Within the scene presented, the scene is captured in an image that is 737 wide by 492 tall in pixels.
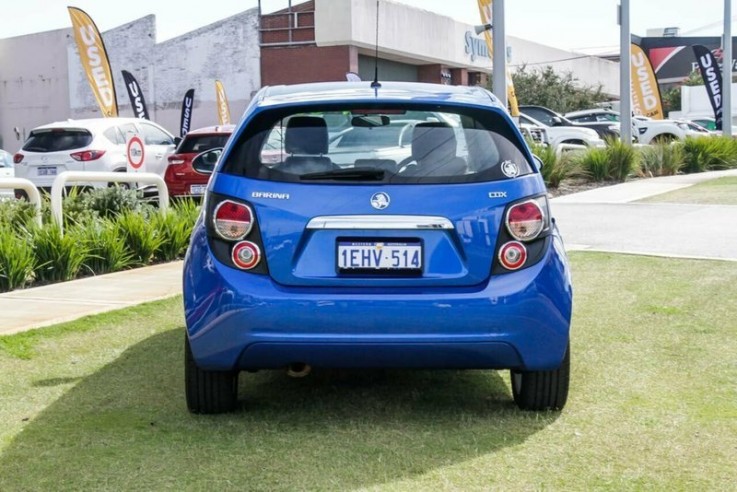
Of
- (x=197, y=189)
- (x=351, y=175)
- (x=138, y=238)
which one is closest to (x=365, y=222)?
(x=351, y=175)

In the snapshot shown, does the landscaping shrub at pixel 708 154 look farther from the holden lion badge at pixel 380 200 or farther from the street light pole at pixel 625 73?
the holden lion badge at pixel 380 200

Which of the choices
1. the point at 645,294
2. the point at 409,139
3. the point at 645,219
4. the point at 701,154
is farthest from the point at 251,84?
the point at 409,139

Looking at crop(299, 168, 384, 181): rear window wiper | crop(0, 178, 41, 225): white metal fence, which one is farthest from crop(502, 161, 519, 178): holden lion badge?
crop(0, 178, 41, 225): white metal fence

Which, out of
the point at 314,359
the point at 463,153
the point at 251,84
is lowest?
the point at 314,359

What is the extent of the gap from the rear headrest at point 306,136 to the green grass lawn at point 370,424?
124 centimetres

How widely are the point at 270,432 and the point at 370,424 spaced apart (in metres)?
0.45

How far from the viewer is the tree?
56.0m

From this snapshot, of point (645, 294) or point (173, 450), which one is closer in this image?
point (173, 450)

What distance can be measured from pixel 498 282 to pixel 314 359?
0.84 metres

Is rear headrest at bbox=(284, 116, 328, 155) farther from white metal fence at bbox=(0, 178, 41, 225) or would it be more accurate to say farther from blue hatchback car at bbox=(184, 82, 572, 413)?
white metal fence at bbox=(0, 178, 41, 225)

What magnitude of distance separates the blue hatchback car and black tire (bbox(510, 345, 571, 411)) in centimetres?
16

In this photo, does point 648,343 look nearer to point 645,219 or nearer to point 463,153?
point 463,153

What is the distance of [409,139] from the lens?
4.72m

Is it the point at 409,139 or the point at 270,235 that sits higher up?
the point at 409,139
